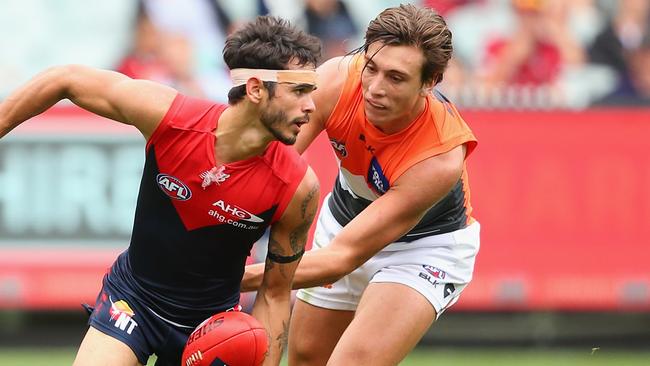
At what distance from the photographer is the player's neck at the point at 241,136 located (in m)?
6.50

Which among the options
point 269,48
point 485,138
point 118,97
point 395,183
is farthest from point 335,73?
point 485,138

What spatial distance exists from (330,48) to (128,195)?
2.05m

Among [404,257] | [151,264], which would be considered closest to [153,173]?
[151,264]

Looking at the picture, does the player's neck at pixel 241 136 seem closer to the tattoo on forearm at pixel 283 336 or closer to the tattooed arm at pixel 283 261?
the tattooed arm at pixel 283 261

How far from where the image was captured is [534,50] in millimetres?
11430

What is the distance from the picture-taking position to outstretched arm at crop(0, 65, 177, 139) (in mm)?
6402

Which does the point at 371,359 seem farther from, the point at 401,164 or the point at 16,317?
the point at 16,317

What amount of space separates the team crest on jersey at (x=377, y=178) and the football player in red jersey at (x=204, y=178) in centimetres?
62

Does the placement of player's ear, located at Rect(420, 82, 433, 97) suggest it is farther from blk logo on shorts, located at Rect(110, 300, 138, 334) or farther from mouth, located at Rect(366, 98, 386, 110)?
blk logo on shorts, located at Rect(110, 300, 138, 334)

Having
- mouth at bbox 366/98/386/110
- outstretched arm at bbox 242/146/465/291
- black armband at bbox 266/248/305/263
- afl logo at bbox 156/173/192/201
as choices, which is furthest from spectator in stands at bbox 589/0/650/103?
afl logo at bbox 156/173/192/201

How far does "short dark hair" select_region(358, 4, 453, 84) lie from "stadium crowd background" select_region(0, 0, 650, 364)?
4416 millimetres

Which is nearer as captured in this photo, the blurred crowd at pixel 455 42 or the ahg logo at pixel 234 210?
the ahg logo at pixel 234 210

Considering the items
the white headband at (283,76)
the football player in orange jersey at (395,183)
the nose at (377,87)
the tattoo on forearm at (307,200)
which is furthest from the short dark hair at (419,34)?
the tattoo on forearm at (307,200)

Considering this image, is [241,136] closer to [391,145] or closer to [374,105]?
[374,105]
